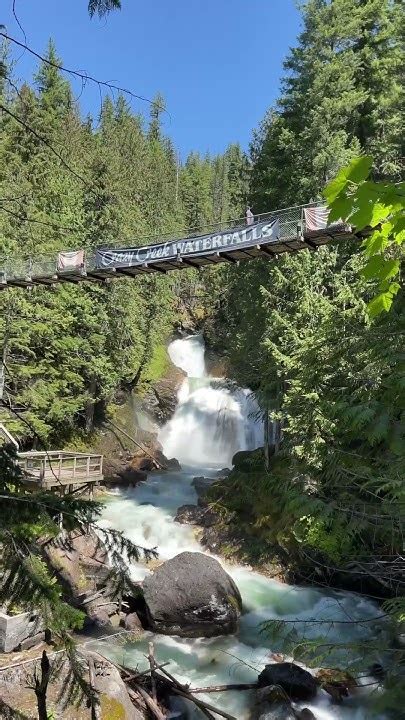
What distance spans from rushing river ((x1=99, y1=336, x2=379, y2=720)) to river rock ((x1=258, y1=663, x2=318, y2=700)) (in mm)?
176

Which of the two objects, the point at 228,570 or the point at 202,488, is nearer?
the point at 228,570

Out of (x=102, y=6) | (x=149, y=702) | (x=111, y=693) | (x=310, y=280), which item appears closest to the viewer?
(x=102, y=6)

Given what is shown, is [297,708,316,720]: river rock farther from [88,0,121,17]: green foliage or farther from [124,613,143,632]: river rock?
[88,0,121,17]: green foliage

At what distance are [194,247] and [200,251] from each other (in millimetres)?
188

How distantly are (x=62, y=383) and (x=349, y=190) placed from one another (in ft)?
60.9

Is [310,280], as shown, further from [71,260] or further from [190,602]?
[190,602]

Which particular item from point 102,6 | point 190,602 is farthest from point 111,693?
point 102,6

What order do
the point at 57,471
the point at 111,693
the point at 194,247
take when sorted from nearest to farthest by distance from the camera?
the point at 111,693 → the point at 194,247 → the point at 57,471

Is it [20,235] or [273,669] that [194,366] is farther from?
[273,669]

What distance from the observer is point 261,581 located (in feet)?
41.2

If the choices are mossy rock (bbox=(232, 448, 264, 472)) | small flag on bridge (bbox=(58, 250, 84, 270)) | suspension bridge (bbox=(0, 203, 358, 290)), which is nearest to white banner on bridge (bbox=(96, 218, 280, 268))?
suspension bridge (bbox=(0, 203, 358, 290))

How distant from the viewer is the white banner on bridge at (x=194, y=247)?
381 inches

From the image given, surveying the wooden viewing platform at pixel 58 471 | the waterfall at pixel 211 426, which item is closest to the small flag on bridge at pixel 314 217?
the wooden viewing platform at pixel 58 471

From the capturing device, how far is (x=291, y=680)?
7.80 meters
